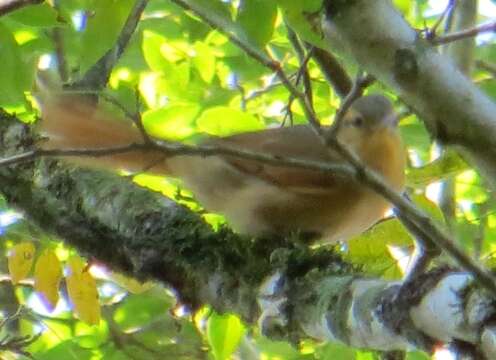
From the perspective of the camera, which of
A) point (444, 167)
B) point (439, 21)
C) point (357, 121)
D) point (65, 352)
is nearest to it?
point (439, 21)

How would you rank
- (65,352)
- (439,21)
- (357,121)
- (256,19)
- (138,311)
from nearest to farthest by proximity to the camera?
(439,21) → (256,19) → (65,352) → (357,121) → (138,311)

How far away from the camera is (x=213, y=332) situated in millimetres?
2471

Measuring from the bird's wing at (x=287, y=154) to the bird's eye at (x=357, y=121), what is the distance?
217 mm

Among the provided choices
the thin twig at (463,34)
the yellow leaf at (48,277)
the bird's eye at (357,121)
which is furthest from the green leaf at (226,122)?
the thin twig at (463,34)

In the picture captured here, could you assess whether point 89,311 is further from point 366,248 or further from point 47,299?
point 366,248

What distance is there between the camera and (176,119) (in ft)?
10.3

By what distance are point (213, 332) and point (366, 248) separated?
1.51 feet

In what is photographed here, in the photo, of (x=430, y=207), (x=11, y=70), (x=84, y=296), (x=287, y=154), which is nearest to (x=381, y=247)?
(x=430, y=207)

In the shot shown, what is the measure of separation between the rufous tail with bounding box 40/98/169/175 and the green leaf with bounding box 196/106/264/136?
25 centimetres

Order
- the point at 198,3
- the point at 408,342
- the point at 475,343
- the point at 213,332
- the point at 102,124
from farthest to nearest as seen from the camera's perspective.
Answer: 1. the point at 102,124
2. the point at 213,332
3. the point at 198,3
4. the point at 408,342
5. the point at 475,343

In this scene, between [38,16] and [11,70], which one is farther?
[11,70]

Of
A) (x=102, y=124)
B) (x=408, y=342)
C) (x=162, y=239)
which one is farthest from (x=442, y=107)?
(x=102, y=124)

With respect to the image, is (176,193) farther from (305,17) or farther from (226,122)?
(305,17)

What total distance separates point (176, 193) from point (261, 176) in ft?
0.87
